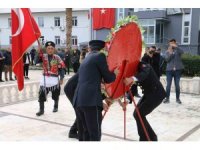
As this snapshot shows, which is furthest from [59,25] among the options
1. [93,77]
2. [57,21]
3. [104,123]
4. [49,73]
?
[93,77]

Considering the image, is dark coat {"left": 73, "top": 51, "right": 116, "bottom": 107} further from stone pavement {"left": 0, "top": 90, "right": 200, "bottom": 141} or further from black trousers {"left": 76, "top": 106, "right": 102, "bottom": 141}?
stone pavement {"left": 0, "top": 90, "right": 200, "bottom": 141}

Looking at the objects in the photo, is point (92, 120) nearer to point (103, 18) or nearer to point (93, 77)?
point (93, 77)

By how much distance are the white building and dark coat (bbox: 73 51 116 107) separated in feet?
115

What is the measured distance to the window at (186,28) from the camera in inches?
1086

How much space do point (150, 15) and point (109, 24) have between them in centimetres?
389

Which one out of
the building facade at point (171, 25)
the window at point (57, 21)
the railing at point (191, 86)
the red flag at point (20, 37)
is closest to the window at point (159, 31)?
the building facade at point (171, 25)

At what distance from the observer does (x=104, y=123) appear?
6129mm

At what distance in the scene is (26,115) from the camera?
6.83 m

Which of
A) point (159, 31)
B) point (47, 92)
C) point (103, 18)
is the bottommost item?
point (47, 92)

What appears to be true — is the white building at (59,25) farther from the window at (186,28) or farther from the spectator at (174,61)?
the spectator at (174,61)

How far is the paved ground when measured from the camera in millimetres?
5270

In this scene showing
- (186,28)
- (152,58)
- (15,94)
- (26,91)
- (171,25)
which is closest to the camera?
(152,58)

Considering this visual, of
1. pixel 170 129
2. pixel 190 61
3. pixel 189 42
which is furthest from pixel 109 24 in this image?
pixel 170 129

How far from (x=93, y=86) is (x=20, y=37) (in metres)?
1.96
